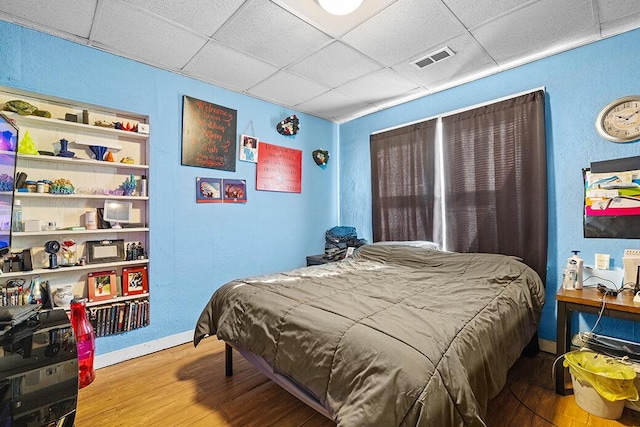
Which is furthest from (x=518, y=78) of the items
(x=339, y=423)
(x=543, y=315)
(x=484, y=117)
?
(x=339, y=423)

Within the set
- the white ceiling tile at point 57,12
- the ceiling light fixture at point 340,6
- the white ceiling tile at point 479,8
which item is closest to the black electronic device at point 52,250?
the white ceiling tile at point 57,12

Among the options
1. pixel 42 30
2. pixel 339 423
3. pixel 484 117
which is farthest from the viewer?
pixel 484 117

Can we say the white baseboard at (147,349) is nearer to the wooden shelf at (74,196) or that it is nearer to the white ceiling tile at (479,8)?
the wooden shelf at (74,196)

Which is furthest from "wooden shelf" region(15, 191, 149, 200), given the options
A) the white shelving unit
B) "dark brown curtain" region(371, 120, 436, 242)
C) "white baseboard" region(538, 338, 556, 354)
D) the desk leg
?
"white baseboard" region(538, 338, 556, 354)

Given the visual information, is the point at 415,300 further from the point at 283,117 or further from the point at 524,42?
the point at 283,117

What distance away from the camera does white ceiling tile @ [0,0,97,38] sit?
1.84 metres

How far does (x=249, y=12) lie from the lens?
6.38 feet

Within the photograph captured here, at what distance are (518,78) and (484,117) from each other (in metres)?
0.41

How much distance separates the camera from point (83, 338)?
207 cm

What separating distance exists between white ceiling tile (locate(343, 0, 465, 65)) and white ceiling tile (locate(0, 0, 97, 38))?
178cm

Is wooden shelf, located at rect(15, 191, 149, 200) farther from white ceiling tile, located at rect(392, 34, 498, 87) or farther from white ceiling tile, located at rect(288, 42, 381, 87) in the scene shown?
white ceiling tile, located at rect(392, 34, 498, 87)

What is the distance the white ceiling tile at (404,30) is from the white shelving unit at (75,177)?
2031 mm

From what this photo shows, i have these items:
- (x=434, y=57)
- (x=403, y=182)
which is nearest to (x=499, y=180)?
(x=403, y=182)

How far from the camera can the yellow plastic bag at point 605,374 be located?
1571 millimetres
